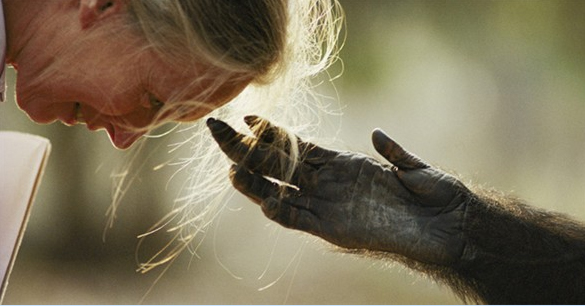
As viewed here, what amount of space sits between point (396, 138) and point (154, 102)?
5.21 m

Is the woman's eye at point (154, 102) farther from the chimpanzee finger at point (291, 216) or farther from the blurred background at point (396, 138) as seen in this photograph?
the blurred background at point (396, 138)

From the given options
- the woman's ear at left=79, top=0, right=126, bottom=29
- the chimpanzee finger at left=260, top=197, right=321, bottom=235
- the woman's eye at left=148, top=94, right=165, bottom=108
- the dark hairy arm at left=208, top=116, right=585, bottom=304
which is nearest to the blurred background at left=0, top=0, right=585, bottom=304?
the dark hairy arm at left=208, top=116, right=585, bottom=304

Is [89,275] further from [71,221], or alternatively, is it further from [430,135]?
[430,135]

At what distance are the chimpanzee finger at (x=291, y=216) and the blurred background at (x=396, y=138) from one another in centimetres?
453

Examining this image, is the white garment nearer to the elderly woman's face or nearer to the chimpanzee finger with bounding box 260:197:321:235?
the elderly woman's face

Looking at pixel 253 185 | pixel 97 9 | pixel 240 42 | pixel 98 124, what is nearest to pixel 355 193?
pixel 253 185

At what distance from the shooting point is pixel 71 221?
7129 mm

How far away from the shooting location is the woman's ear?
6.34 feet

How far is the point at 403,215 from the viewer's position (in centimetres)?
214

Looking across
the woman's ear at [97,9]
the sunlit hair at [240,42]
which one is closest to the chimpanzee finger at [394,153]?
the sunlit hair at [240,42]

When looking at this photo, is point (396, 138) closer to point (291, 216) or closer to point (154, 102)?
point (291, 216)

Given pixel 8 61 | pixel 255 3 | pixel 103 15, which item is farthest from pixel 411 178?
pixel 8 61

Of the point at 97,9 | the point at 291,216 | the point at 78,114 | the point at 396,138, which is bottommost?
the point at 291,216

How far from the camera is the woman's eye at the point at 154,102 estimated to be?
6.66ft
